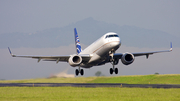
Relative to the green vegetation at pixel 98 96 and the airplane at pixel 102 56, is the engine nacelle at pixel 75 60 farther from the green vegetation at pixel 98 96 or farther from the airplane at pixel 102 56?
the green vegetation at pixel 98 96

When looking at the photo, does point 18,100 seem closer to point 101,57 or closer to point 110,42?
point 110,42

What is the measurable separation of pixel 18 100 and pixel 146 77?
179ft

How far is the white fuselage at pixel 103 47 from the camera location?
38656 mm

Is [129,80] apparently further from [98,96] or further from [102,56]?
[98,96]

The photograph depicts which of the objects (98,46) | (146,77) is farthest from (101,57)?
(146,77)

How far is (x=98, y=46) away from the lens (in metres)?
42.2

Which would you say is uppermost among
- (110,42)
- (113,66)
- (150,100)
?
(110,42)

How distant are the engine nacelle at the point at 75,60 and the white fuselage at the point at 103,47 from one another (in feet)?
6.47

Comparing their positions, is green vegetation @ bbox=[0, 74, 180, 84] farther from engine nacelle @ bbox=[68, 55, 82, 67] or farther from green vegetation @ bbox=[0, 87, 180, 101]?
green vegetation @ bbox=[0, 87, 180, 101]

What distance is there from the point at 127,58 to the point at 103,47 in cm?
703

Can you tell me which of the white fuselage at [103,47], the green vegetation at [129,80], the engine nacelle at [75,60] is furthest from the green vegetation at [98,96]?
the green vegetation at [129,80]

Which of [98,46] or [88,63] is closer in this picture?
[98,46]

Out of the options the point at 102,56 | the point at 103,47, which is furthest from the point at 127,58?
the point at 103,47

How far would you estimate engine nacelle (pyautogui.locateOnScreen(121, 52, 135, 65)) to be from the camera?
44419 millimetres
